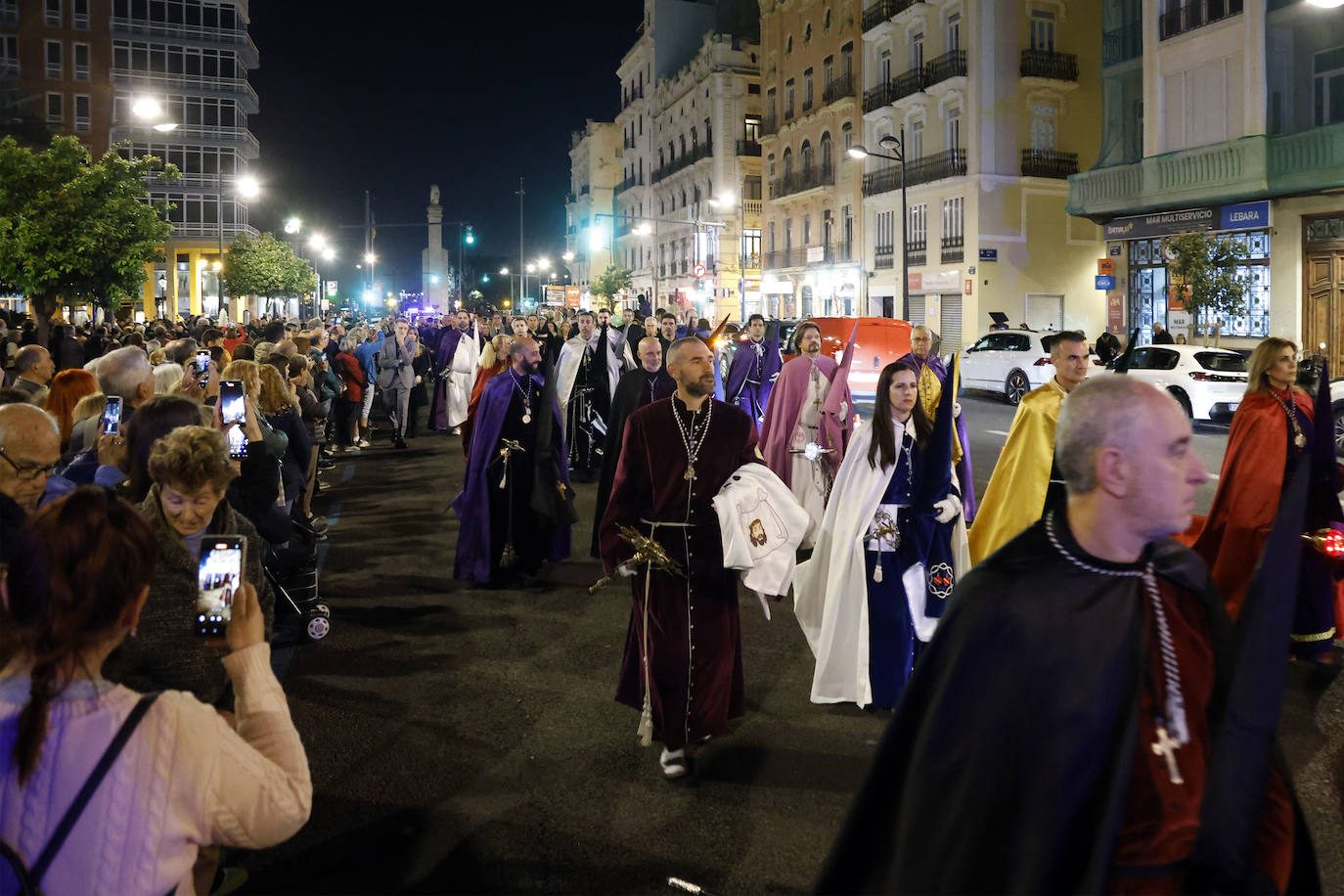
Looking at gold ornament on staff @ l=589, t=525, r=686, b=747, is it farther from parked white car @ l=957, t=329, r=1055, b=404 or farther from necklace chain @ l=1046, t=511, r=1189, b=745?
parked white car @ l=957, t=329, r=1055, b=404

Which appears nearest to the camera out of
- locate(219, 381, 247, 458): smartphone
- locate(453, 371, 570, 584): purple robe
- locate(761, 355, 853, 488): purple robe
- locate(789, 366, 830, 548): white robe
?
locate(219, 381, 247, 458): smartphone

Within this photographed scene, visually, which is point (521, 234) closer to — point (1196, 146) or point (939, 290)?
point (939, 290)

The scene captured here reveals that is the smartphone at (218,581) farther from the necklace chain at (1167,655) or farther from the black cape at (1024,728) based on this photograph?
the necklace chain at (1167,655)

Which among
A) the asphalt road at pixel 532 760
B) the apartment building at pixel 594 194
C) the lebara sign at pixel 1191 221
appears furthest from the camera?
the apartment building at pixel 594 194

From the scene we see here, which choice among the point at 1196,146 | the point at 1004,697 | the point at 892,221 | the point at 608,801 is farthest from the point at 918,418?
the point at 892,221

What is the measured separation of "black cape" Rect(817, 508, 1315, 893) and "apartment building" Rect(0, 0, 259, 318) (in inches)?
2589

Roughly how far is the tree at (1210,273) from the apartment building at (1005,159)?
39.8ft

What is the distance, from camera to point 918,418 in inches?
251

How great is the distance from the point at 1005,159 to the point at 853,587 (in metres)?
35.6

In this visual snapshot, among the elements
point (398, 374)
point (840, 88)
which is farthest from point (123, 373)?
point (840, 88)

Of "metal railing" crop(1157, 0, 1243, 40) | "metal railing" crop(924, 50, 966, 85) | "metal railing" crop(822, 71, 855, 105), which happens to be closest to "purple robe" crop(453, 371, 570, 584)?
"metal railing" crop(1157, 0, 1243, 40)

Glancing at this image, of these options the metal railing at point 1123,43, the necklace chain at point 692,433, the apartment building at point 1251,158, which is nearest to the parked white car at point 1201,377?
the apartment building at point 1251,158

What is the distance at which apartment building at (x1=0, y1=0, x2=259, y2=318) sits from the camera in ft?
211

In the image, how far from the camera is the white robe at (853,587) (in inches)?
246
